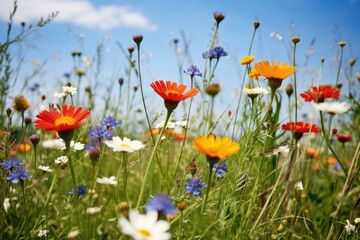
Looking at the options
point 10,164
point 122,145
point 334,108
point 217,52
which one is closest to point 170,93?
point 122,145

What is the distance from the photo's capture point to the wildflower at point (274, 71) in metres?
1.10

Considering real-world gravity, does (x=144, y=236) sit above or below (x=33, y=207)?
above

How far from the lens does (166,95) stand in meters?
0.99

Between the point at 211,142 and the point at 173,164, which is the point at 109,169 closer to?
the point at 173,164

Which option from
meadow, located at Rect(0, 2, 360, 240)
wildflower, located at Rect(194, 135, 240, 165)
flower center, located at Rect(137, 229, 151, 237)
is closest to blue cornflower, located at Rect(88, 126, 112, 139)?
meadow, located at Rect(0, 2, 360, 240)

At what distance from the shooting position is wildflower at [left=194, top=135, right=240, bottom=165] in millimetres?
732

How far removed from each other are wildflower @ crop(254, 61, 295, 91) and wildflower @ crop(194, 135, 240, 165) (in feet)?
1.33

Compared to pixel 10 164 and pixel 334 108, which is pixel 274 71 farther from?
pixel 10 164

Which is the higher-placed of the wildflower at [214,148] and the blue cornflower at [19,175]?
the wildflower at [214,148]

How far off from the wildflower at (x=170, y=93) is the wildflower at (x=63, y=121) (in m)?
0.21

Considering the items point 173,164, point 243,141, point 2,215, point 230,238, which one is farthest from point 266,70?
point 173,164

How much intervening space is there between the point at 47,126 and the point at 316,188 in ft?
5.33

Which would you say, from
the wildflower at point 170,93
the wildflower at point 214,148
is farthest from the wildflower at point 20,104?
the wildflower at point 214,148

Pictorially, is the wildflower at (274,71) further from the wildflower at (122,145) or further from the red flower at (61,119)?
the red flower at (61,119)
